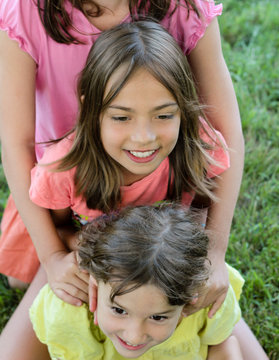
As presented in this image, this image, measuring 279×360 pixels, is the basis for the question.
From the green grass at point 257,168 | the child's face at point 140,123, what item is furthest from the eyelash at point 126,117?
the green grass at point 257,168

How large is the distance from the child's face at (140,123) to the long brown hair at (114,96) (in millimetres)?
19

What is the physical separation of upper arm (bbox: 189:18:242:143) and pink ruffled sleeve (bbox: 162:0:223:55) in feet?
0.07

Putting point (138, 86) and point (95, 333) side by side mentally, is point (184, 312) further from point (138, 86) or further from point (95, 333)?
point (138, 86)

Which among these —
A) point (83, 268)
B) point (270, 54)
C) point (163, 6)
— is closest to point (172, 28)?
point (163, 6)

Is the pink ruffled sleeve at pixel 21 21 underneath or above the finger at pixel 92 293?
above

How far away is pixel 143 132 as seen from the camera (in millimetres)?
1466

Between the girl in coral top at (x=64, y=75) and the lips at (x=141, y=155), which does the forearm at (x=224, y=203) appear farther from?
the lips at (x=141, y=155)

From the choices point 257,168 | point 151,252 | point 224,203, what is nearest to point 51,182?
point 151,252

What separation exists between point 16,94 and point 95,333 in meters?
0.77

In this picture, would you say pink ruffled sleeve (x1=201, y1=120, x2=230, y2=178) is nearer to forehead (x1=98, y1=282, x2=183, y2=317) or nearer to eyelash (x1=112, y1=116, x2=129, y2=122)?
eyelash (x1=112, y1=116, x2=129, y2=122)

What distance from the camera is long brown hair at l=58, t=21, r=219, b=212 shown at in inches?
56.6

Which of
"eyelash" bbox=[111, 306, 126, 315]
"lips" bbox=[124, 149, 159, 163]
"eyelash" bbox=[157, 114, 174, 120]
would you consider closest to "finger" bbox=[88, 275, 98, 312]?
"eyelash" bbox=[111, 306, 126, 315]

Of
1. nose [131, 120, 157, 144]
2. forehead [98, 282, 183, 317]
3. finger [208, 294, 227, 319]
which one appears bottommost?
finger [208, 294, 227, 319]

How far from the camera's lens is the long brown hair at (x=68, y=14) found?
1530mm
